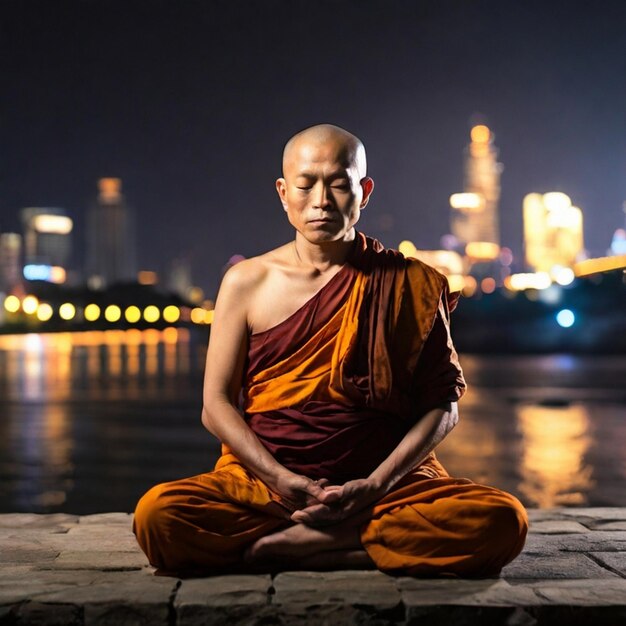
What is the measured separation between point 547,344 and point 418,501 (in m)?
49.7

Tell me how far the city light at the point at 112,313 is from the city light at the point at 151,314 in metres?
3.85

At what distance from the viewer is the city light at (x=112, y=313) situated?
141 metres

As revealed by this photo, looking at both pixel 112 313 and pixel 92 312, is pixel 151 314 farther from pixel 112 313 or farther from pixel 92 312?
pixel 92 312

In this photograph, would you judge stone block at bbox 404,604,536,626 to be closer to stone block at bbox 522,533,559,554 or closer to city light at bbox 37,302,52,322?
stone block at bbox 522,533,559,554

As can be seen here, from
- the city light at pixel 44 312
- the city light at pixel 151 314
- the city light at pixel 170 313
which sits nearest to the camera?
the city light at pixel 44 312

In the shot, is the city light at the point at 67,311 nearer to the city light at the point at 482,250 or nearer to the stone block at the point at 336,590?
the city light at the point at 482,250

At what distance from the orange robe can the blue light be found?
2323 inches

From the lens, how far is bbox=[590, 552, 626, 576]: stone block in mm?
3875

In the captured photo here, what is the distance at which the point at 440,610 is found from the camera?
3357 millimetres

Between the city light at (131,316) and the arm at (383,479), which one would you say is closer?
the arm at (383,479)

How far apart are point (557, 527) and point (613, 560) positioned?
2.82ft

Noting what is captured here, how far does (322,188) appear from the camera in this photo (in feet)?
13.0

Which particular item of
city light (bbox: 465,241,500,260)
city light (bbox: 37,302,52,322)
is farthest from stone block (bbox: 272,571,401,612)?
city light (bbox: 465,241,500,260)

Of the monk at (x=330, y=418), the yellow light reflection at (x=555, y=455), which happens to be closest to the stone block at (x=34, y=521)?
the monk at (x=330, y=418)
